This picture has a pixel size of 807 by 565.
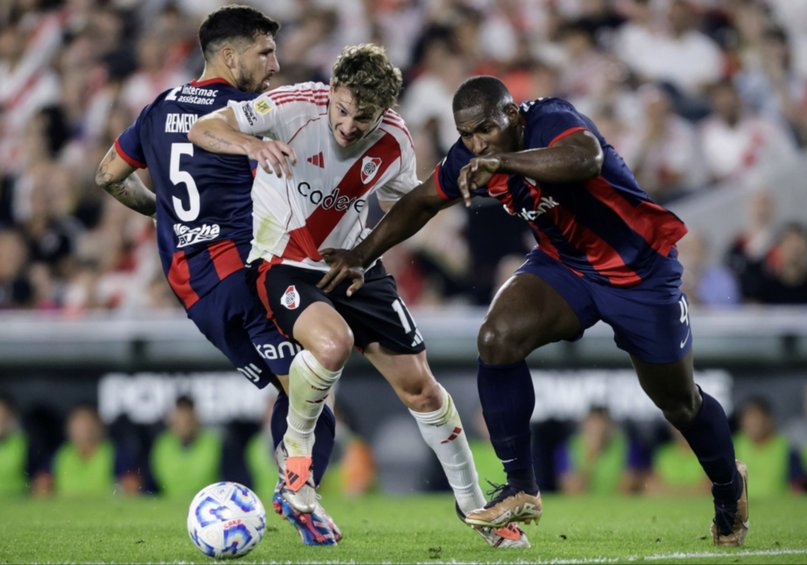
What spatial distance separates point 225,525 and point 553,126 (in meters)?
2.31

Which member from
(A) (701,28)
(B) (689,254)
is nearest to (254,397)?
(B) (689,254)

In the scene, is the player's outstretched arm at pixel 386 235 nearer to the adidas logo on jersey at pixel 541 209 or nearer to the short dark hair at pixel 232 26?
the adidas logo on jersey at pixel 541 209

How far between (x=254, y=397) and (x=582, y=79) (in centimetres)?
486

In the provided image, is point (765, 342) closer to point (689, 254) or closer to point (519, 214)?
point (689, 254)

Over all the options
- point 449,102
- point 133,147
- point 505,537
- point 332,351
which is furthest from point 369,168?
point 449,102

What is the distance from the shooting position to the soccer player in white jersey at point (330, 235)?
19.2ft

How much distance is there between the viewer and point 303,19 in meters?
14.3

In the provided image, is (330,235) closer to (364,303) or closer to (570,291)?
(364,303)

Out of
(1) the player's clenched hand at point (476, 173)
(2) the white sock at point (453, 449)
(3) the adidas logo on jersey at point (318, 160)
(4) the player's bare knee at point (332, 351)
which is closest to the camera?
(1) the player's clenched hand at point (476, 173)

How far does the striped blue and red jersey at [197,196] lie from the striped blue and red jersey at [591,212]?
1.23 meters

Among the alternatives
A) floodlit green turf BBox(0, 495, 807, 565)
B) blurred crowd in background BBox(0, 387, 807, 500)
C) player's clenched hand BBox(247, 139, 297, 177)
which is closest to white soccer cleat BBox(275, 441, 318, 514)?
floodlit green turf BBox(0, 495, 807, 565)

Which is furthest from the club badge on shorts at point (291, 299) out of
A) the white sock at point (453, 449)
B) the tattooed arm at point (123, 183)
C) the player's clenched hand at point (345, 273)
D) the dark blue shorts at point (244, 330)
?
the tattooed arm at point (123, 183)

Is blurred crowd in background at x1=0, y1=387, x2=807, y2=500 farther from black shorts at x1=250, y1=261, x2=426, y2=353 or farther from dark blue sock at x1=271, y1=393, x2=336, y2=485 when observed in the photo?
black shorts at x1=250, y1=261, x2=426, y2=353

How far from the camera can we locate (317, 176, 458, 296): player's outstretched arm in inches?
237
